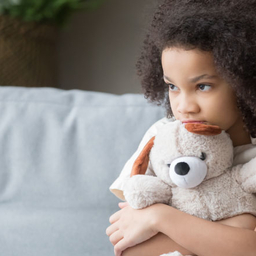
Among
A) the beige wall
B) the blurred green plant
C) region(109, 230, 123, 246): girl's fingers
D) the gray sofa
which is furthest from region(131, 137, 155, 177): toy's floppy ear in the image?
the beige wall

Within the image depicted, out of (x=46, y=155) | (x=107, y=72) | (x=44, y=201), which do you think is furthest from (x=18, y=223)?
(x=107, y=72)

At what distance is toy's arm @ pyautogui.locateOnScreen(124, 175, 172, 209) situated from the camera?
2.56 feet

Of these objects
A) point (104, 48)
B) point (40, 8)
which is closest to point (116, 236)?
point (40, 8)

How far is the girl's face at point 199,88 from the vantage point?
74cm

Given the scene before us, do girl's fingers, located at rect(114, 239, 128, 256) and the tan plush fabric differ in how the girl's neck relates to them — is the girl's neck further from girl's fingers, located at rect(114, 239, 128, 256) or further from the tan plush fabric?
girl's fingers, located at rect(114, 239, 128, 256)

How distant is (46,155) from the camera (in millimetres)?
1168

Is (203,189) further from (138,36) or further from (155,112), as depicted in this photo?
(138,36)

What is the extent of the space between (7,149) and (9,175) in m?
Result: 0.07

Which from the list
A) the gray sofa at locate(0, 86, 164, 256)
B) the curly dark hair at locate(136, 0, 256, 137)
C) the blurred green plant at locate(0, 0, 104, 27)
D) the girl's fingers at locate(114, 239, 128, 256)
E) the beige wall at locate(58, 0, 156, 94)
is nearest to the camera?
the curly dark hair at locate(136, 0, 256, 137)

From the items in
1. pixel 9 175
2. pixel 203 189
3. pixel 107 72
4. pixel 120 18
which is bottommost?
pixel 203 189

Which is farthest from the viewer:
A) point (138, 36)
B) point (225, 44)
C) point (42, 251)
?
point (138, 36)

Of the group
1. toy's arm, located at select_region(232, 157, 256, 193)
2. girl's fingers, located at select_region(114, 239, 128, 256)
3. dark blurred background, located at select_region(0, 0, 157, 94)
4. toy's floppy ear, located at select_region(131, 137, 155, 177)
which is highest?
dark blurred background, located at select_region(0, 0, 157, 94)

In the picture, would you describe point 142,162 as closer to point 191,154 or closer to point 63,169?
point 191,154

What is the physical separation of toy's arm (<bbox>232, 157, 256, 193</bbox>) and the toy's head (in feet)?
0.08
